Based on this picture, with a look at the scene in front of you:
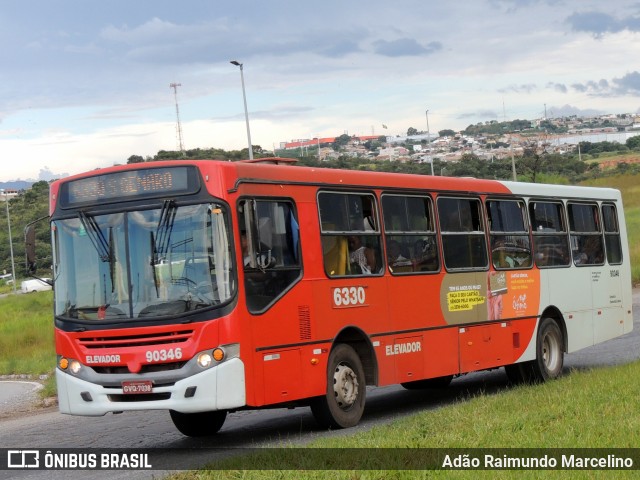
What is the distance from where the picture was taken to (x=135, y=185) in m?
12.1

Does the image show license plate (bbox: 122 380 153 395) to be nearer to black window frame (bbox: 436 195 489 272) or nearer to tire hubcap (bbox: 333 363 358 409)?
tire hubcap (bbox: 333 363 358 409)

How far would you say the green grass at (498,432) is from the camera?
29.8 feet

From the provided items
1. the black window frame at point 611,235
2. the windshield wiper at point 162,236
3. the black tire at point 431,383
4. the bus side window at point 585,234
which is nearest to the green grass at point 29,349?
the black tire at point 431,383

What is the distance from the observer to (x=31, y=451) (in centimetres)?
1291

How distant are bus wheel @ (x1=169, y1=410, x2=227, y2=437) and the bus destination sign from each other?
2856 mm

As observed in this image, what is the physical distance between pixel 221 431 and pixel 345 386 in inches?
72.6

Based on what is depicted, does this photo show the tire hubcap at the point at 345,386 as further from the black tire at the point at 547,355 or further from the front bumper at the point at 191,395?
the black tire at the point at 547,355

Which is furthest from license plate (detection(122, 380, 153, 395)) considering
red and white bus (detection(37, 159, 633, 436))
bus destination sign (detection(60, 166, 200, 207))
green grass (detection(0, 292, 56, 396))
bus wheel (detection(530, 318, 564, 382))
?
green grass (detection(0, 292, 56, 396))

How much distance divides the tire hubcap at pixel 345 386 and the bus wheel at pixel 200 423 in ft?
4.56

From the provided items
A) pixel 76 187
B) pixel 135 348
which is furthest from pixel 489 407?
pixel 76 187

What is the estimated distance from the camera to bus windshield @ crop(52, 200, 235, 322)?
1159cm

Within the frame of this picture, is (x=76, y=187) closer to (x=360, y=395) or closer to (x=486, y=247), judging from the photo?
(x=360, y=395)

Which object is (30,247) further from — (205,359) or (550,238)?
(550,238)

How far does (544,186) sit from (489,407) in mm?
6595
